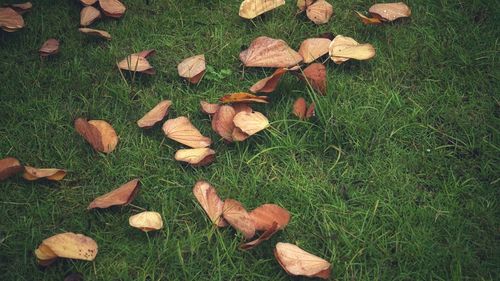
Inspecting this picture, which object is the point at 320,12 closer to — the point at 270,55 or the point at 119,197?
the point at 270,55

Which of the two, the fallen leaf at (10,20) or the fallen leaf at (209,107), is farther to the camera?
the fallen leaf at (10,20)

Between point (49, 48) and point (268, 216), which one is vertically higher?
point (49, 48)

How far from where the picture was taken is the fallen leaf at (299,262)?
1500 mm

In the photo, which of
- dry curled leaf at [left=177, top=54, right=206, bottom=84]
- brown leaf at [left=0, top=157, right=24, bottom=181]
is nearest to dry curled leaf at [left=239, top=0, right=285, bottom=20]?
dry curled leaf at [left=177, top=54, right=206, bottom=84]

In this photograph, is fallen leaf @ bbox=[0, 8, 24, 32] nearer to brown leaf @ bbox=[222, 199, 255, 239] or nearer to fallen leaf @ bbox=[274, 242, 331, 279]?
brown leaf @ bbox=[222, 199, 255, 239]

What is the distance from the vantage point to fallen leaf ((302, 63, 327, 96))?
1.97 metres

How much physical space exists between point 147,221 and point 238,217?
11.8 inches

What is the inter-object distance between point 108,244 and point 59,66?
926 mm

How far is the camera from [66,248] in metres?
1.57

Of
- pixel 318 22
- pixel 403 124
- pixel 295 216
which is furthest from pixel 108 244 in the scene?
pixel 318 22

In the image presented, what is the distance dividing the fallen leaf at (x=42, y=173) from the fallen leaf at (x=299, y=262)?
835 millimetres

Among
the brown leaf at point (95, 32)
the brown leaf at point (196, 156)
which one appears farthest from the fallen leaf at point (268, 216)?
the brown leaf at point (95, 32)

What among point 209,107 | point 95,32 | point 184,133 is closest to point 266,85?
point 209,107

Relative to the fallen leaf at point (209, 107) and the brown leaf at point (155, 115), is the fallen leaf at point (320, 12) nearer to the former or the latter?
the fallen leaf at point (209, 107)
